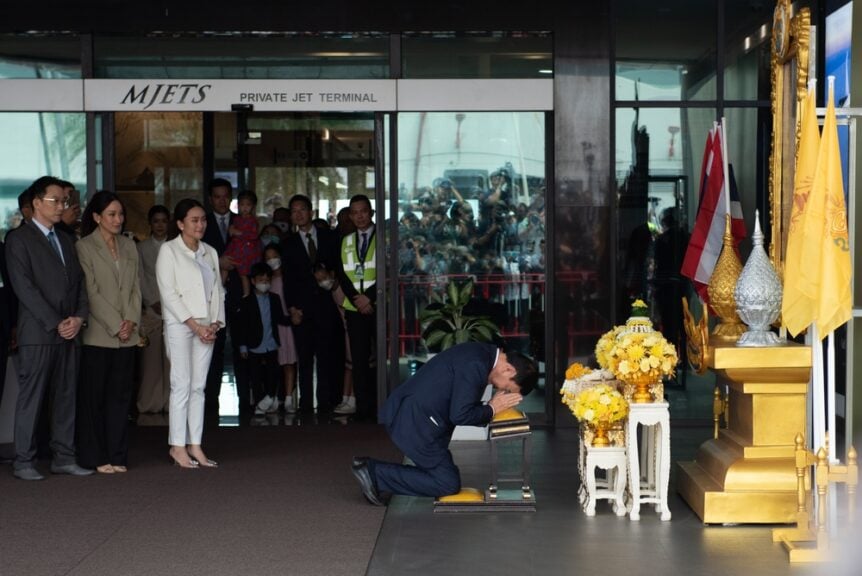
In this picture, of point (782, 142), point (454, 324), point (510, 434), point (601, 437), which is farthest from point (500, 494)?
point (454, 324)

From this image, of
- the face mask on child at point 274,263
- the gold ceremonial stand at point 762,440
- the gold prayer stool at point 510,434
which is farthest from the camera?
the face mask on child at point 274,263

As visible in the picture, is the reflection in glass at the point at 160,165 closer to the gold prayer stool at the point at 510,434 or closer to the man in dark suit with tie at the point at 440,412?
the man in dark suit with tie at the point at 440,412

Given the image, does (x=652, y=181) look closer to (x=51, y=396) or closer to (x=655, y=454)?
(x=655, y=454)

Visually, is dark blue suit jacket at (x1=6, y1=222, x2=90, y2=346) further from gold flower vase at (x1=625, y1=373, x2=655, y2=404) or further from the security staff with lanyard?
gold flower vase at (x1=625, y1=373, x2=655, y2=404)

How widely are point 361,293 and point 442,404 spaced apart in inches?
148

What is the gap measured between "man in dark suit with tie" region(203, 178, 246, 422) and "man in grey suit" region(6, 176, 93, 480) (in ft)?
8.62

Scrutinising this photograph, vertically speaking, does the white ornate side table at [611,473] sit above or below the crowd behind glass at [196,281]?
below

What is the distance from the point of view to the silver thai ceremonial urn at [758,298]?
6.50 meters

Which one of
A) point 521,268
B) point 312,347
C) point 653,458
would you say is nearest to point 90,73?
point 312,347

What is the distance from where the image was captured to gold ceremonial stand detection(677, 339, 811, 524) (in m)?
6.45

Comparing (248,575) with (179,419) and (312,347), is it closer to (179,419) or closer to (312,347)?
(179,419)

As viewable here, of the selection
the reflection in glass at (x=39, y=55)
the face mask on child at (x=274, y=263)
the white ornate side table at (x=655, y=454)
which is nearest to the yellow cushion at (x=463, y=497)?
the white ornate side table at (x=655, y=454)

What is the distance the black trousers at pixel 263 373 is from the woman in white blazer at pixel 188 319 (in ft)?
9.21

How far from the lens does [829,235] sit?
603cm
